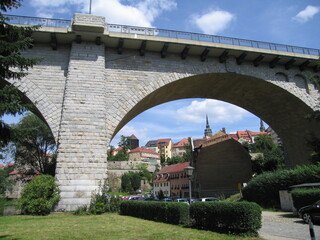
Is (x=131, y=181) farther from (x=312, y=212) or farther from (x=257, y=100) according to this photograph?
(x=312, y=212)

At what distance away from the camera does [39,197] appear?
11.5 metres

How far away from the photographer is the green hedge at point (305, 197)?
11.1 m

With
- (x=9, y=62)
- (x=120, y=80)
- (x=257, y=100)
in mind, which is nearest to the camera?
(x=9, y=62)

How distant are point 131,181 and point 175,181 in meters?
13.6

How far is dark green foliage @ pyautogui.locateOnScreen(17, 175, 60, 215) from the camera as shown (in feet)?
37.2

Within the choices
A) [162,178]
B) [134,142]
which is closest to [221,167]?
[162,178]

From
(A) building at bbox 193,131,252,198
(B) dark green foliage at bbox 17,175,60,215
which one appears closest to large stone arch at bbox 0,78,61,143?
(B) dark green foliage at bbox 17,175,60,215

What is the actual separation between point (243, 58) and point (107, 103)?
10.9 metres

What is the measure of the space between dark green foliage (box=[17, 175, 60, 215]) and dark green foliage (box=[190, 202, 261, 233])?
6.97 meters

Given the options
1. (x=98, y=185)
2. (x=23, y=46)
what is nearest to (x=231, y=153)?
(x=98, y=185)

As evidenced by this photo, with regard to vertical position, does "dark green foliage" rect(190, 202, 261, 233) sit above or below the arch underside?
below

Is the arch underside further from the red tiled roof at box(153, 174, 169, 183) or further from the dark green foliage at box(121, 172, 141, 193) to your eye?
the dark green foliage at box(121, 172, 141, 193)

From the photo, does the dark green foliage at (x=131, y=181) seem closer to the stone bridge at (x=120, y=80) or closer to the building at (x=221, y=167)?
the building at (x=221, y=167)

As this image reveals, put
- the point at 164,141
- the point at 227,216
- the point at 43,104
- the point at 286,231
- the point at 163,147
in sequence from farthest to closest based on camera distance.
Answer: the point at 164,141, the point at 163,147, the point at 43,104, the point at 286,231, the point at 227,216
